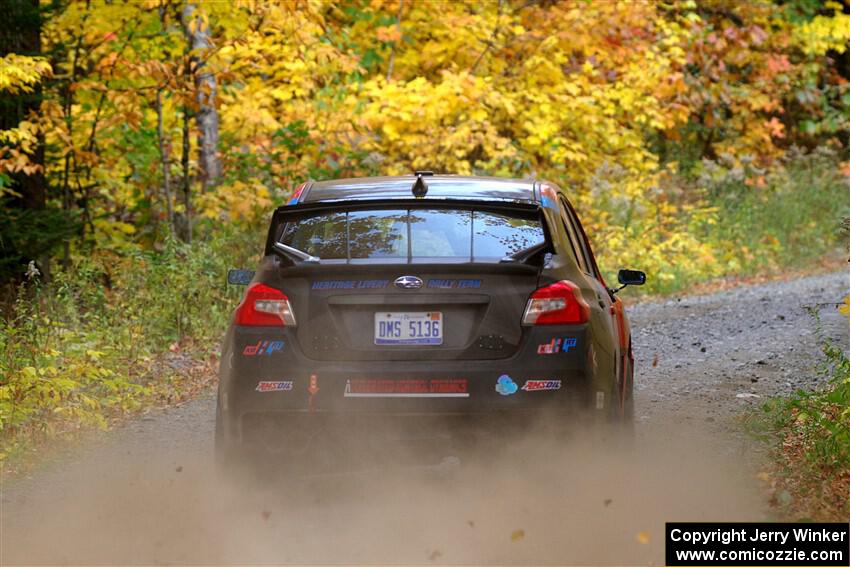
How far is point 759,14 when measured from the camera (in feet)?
83.9

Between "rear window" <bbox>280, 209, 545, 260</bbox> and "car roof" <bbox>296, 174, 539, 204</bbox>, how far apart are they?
138 mm

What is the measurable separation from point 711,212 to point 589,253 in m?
14.7

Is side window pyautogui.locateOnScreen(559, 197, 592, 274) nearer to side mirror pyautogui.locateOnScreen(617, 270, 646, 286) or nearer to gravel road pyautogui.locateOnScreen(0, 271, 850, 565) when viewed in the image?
side mirror pyautogui.locateOnScreen(617, 270, 646, 286)

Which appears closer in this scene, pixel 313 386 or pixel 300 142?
pixel 313 386

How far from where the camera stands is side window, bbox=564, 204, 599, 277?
705cm

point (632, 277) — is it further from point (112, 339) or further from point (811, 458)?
point (112, 339)

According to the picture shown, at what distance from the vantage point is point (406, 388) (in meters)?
5.65

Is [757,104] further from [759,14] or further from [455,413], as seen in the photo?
[455,413]

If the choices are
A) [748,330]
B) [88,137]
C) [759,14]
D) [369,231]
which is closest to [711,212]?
[759,14]

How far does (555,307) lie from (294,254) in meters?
1.27

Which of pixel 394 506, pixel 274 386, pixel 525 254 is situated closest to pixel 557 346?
pixel 525 254

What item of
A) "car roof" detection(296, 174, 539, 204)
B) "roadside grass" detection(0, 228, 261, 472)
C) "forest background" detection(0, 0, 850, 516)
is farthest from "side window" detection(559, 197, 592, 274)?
"roadside grass" detection(0, 228, 261, 472)

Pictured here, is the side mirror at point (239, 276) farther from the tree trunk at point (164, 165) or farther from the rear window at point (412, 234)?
the tree trunk at point (164, 165)

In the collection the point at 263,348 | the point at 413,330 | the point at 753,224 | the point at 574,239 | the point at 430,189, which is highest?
the point at 430,189
